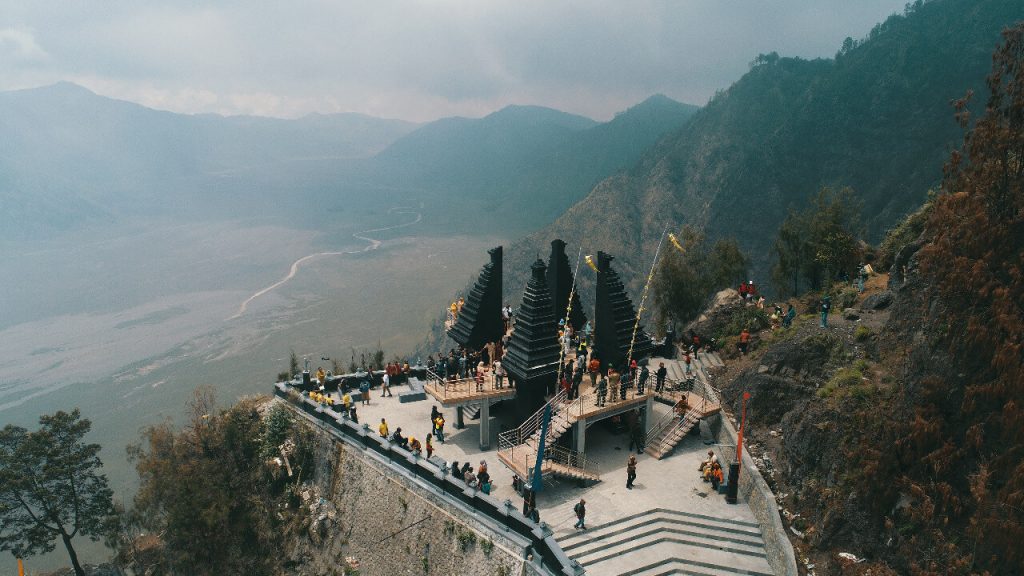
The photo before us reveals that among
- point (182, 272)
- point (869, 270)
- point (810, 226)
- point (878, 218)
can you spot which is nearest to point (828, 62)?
point (878, 218)

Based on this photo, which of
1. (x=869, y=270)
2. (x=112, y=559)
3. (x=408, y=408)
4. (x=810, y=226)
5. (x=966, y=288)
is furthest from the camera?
(x=810, y=226)

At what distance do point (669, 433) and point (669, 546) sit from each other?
5.50m

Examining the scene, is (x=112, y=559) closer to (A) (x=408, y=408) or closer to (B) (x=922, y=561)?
(A) (x=408, y=408)

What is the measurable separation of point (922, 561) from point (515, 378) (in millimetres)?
12402

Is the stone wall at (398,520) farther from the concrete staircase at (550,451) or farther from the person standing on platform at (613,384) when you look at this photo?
the person standing on platform at (613,384)

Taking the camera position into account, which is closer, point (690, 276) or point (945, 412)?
point (945, 412)

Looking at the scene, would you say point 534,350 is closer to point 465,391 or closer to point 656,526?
point 465,391

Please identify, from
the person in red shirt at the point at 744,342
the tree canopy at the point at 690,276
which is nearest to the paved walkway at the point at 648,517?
the person in red shirt at the point at 744,342

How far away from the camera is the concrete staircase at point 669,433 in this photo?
20641 millimetres

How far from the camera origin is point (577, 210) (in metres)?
105


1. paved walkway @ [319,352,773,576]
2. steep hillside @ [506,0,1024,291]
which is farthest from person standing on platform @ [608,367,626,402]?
steep hillside @ [506,0,1024,291]

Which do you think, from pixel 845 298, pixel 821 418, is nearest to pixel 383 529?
pixel 821 418

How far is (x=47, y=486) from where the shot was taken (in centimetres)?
2911

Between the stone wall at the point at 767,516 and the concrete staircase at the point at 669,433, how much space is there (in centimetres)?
167
